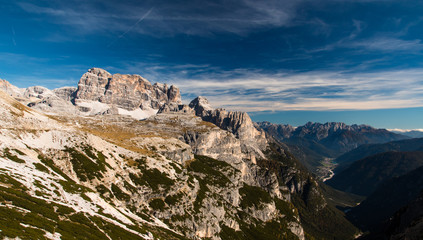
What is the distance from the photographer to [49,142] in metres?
82.4

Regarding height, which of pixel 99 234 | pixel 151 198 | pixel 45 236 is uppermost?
pixel 45 236

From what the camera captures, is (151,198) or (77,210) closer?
(77,210)

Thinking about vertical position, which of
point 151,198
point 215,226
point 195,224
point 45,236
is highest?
point 45,236

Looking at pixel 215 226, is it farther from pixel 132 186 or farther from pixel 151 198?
pixel 132 186

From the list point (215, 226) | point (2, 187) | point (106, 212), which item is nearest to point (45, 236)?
point (2, 187)

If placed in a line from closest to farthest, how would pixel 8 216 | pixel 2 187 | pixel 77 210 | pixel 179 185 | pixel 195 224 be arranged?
pixel 8 216, pixel 2 187, pixel 77 210, pixel 195 224, pixel 179 185

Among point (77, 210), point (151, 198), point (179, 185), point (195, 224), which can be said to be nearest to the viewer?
point (77, 210)

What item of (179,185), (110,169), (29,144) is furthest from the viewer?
(179,185)

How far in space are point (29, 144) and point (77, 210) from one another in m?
43.9

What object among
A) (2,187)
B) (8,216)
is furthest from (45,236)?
(2,187)

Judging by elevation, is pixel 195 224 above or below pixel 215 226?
above

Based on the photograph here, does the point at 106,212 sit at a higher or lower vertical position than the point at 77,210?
lower

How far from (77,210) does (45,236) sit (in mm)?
20365

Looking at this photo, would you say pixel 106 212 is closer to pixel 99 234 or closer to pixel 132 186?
pixel 99 234
